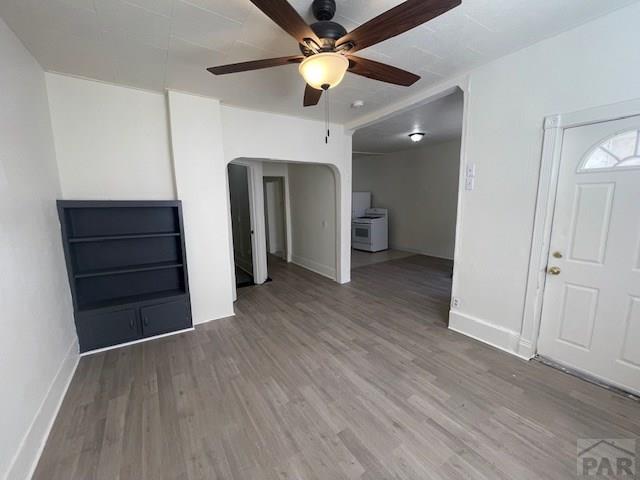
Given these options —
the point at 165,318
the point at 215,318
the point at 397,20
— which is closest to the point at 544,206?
the point at 397,20

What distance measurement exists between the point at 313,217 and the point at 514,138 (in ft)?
11.5

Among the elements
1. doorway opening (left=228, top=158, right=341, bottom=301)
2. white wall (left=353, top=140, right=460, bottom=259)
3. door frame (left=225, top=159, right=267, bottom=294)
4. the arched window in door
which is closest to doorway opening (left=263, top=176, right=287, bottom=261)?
doorway opening (left=228, top=158, right=341, bottom=301)

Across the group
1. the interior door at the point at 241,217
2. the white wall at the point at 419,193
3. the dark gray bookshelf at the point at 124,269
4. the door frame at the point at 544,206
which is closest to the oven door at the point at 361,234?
the white wall at the point at 419,193

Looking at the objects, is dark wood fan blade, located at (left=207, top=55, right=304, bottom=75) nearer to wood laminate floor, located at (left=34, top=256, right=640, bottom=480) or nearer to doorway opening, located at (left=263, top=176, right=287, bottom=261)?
wood laminate floor, located at (left=34, top=256, right=640, bottom=480)

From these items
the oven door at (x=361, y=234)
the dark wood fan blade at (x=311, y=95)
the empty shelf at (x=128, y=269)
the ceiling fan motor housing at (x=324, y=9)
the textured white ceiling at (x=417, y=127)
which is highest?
the textured white ceiling at (x=417, y=127)

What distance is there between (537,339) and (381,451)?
1.86m

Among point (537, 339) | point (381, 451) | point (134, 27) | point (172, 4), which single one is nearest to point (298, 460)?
point (381, 451)

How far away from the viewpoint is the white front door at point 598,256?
1.87 metres

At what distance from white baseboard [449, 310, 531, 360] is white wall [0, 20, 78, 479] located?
3.45 m

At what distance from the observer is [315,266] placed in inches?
213

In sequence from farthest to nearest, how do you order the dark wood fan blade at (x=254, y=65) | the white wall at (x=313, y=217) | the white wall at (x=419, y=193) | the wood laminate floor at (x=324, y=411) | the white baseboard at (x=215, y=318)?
the white wall at (x=419, y=193)
the white wall at (x=313, y=217)
the white baseboard at (x=215, y=318)
the dark wood fan blade at (x=254, y=65)
the wood laminate floor at (x=324, y=411)

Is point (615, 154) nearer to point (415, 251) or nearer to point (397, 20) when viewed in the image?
point (397, 20)

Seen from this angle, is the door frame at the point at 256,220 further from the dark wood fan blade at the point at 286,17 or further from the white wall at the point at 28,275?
→ the dark wood fan blade at the point at 286,17

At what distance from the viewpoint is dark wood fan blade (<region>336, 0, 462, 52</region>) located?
119 centimetres
